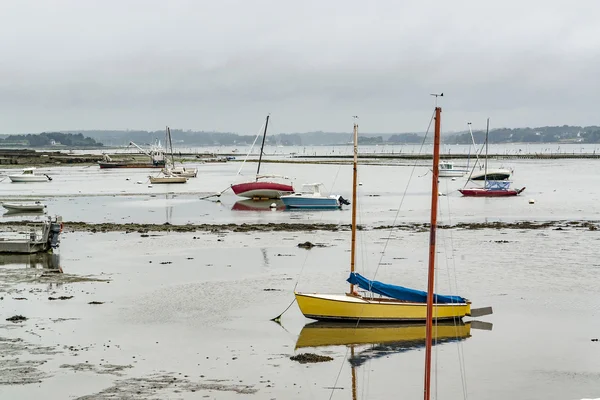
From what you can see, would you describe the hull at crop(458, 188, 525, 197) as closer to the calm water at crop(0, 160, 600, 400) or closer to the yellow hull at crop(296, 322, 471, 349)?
the calm water at crop(0, 160, 600, 400)

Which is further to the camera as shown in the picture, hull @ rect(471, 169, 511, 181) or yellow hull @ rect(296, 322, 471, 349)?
hull @ rect(471, 169, 511, 181)

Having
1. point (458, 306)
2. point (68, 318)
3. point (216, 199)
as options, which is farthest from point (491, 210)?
point (68, 318)

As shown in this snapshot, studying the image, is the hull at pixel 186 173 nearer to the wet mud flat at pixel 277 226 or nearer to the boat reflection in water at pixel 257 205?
the boat reflection in water at pixel 257 205

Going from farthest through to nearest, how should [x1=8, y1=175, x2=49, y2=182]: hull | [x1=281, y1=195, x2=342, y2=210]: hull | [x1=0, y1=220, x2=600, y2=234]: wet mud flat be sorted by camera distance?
[x1=8, y1=175, x2=49, y2=182]: hull → [x1=281, y1=195, x2=342, y2=210]: hull → [x1=0, y1=220, x2=600, y2=234]: wet mud flat

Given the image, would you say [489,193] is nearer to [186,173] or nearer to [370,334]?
[186,173]

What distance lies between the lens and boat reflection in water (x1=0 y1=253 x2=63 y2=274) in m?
38.0

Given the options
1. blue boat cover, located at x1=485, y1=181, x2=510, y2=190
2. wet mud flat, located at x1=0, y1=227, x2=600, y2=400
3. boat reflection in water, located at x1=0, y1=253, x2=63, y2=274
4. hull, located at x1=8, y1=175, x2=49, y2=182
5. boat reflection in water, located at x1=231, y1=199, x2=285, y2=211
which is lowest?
boat reflection in water, located at x1=231, y1=199, x2=285, y2=211

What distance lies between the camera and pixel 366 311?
2739 centimetres

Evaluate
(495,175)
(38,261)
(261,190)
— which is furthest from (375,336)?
(495,175)

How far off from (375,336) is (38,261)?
66.4ft

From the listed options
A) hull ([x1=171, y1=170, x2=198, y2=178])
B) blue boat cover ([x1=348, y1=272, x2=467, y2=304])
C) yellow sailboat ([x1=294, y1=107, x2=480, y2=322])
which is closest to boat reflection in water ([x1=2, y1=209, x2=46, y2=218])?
yellow sailboat ([x1=294, y1=107, x2=480, y2=322])

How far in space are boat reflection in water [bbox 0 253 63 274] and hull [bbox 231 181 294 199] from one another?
37.7 m

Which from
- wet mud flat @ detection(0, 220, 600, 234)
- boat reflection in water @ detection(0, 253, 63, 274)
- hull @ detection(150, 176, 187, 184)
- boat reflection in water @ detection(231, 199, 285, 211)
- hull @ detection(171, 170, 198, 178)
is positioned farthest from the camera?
hull @ detection(171, 170, 198, 178)

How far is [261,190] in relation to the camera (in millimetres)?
79312
